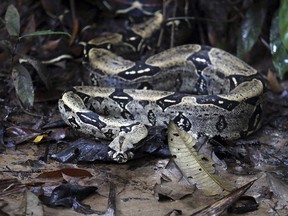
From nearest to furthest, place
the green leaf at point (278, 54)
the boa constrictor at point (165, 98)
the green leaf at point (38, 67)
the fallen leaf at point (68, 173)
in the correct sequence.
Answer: the fallen leaf at point (68, 173)
the boa constrictor at point (165, 98)
the green leaf at point (38, 67)
the green leaf at point (278, 54)

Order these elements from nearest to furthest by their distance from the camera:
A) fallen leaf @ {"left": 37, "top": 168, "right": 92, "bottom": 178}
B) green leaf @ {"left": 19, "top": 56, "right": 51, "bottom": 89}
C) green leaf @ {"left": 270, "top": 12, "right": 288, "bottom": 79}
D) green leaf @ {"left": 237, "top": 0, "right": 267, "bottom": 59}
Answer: fallen leaf @ {"left": 37, "top": 168, "right": 92, "bottom": 178} < green leaf @ {"left": 19, "top": 56, "right": 51, "bottom": 89} < green leaf @ {"left": 270, "top": 12, "right": 288, "bottom": 79} < green leaf @ {"left": 237, "top": 0, "right": 267, "bottom": 59}

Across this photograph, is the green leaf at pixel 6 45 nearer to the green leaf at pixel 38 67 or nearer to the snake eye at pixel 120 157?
the green leaf at pixel 38 67

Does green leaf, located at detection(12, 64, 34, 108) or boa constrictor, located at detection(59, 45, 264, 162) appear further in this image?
green leaf, located at detection(12, 64, 34, 108)

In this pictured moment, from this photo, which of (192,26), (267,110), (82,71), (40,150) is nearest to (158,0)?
(192,26)

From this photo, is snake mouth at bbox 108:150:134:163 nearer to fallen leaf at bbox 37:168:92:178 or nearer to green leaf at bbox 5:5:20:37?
fallen leaf at bbox 37:168:92:178

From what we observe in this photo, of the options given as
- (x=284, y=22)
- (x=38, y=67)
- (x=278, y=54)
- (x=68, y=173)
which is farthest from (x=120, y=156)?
(x=278, y=54)

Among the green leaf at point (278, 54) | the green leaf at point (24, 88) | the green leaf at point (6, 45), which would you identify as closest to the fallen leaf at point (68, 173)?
the green leaf at point (24, 88)

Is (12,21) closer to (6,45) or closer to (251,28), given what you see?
(6,45)

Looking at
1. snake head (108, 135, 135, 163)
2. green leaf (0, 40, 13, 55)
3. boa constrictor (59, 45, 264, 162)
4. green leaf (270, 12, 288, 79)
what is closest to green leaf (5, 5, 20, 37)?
green leaf (0, 40, 13, 55)
